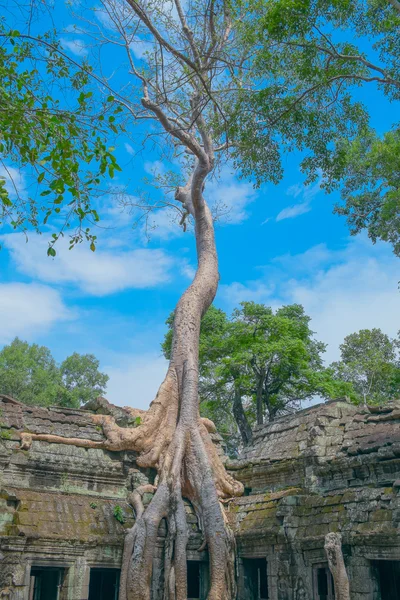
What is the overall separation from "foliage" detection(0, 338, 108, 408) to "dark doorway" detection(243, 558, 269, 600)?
69.4 ft

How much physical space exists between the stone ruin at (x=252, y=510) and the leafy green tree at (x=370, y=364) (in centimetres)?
1383

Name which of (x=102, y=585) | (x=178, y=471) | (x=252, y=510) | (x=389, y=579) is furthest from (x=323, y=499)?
(x=102, y=585)

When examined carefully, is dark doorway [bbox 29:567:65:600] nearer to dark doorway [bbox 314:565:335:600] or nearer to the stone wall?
the stone wall

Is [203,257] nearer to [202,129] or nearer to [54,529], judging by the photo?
[202,129]

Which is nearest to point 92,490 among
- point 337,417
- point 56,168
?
point 337,417

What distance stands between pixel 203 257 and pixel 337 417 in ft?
20.6

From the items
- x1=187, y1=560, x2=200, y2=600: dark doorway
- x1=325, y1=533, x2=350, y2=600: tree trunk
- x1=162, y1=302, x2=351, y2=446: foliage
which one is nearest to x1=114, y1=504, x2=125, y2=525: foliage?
x1=187, y1=560, x2=200, y2=600: dark doorway

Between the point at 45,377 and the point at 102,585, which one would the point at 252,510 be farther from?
the point at 45,377

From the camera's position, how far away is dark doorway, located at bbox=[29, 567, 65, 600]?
1020 cm

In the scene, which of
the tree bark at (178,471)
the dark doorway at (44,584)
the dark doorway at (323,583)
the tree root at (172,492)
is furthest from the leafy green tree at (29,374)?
the dark doorway at (323,583)

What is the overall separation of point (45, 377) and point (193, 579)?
Answer: 932 inches

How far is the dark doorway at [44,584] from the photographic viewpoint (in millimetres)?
10195

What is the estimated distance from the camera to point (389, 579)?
373 inches

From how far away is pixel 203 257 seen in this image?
53.4 ft
